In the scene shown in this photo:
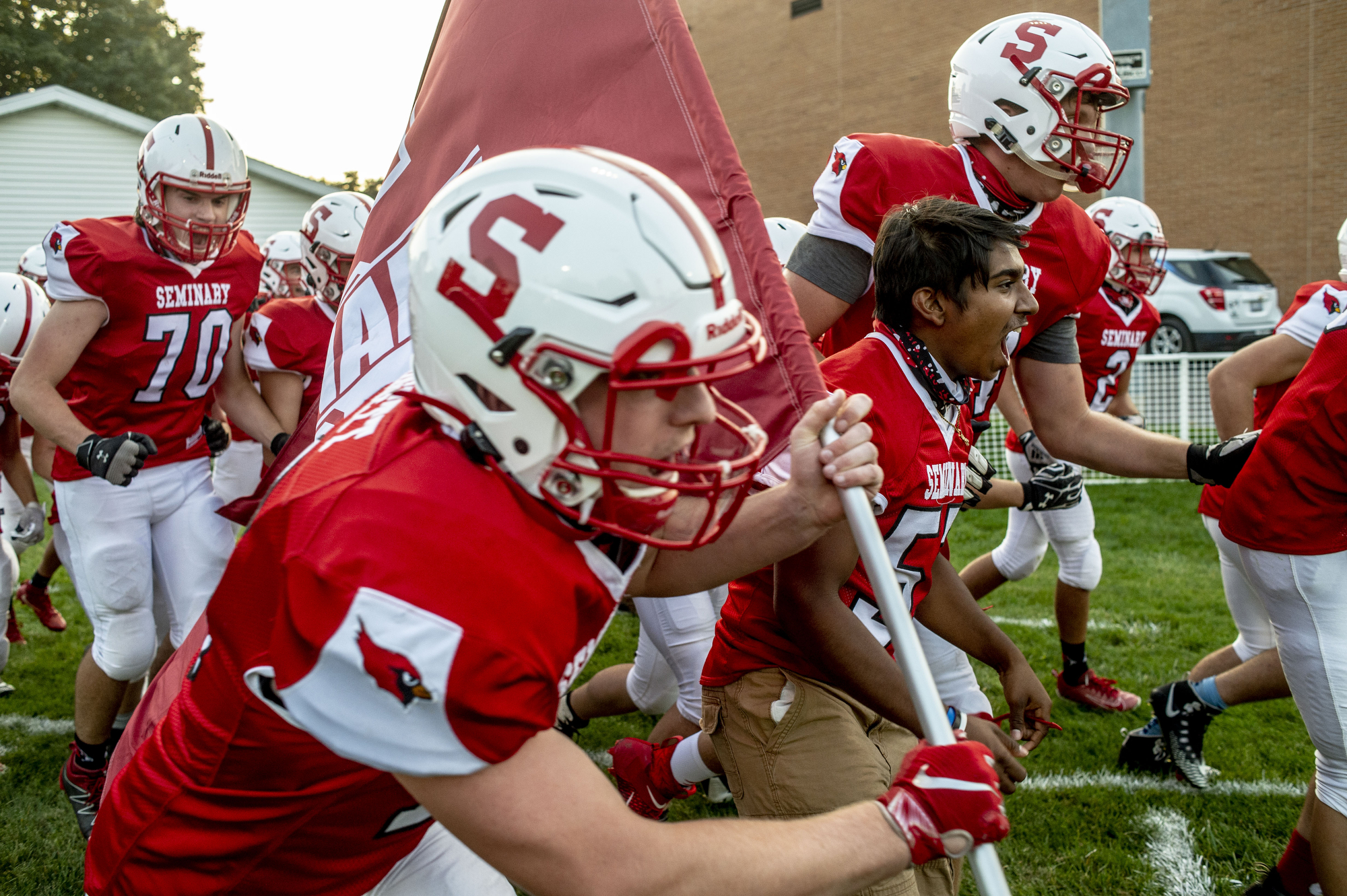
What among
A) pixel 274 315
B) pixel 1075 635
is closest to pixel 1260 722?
pixel 1075 635

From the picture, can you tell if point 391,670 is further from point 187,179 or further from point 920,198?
point 187,179

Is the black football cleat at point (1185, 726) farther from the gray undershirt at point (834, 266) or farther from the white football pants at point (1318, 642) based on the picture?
the gray undershirt at point (834, 266)

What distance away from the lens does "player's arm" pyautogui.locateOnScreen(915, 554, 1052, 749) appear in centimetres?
255

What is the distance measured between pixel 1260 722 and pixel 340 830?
4403 mm

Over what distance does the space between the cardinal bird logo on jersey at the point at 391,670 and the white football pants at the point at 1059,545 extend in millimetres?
4061

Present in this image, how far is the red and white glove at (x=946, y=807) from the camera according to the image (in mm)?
1508

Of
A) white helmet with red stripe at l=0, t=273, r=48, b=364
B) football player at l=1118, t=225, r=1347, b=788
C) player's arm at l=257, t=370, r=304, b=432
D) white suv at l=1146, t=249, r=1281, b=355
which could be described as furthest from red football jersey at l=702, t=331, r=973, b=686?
white suv at l=1146, t=249, r=1281, b=355

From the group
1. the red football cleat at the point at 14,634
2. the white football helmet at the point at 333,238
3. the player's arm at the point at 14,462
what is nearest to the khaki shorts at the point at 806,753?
the white football helmet at the point at 333,238

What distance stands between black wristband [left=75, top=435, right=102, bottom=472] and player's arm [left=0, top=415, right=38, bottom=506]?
2127mm

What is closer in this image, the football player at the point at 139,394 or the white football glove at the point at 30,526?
the football player at the point at 139,394

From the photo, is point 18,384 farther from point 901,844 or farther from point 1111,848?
point 1111,848

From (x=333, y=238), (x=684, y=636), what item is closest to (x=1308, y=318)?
(x=684, y=636)

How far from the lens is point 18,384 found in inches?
160

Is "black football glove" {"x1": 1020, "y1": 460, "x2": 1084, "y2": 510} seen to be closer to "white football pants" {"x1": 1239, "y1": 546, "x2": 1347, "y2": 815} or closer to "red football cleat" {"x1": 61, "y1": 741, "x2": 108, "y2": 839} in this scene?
"white football pants" {"x1": 1239, "y1": 546, "x2": 1347, "y2": 815}
